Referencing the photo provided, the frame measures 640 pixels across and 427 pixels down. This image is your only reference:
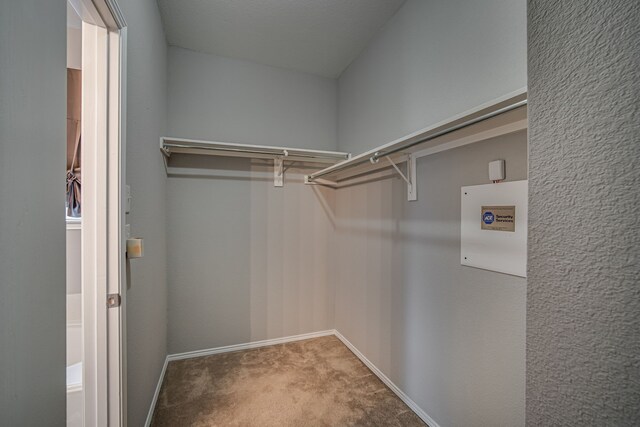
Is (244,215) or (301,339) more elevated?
(244,215)

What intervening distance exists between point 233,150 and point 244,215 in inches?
25.1

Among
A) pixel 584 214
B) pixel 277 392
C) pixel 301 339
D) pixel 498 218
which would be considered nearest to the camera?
pixel 584 214

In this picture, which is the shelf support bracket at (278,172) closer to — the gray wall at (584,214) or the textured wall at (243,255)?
the textured wall at (243,255)

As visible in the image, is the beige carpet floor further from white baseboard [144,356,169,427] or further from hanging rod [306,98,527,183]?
hanging rod [306,98,527,183]

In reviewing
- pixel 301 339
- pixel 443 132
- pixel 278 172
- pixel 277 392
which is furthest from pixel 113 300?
pixel 301 339

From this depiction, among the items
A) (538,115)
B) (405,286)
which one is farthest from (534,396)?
(405,286)

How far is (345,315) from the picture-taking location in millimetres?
2619

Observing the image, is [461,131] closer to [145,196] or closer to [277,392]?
[145,196]

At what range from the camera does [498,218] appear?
124 centimetres

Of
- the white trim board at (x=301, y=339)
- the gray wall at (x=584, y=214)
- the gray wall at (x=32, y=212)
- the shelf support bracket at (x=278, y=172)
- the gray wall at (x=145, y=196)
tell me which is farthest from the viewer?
the shelf support bracket at (x=278, y=172)

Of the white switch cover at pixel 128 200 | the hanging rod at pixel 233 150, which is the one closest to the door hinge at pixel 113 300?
the white switch cover at pixel 128 200

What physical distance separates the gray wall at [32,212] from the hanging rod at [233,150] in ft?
4.56

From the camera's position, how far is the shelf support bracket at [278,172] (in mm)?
2604

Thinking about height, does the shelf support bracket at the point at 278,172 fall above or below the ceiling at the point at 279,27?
below
